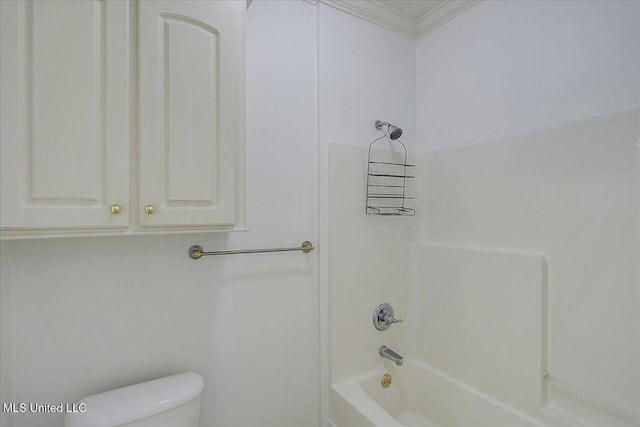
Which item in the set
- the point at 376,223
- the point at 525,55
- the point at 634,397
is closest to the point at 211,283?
the point at 376,223

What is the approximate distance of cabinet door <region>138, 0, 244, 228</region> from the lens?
94cm

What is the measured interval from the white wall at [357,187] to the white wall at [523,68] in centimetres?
23

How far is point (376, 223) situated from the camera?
5.80ft

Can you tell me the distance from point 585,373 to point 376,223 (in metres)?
1.09

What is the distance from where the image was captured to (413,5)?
1.77 meters

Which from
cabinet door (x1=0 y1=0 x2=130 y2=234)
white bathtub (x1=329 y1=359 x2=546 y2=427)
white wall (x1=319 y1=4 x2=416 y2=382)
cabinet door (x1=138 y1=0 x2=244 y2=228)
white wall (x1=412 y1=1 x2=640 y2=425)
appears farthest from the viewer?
white wall (x1=319 y1=4 x2=416 y2=382)

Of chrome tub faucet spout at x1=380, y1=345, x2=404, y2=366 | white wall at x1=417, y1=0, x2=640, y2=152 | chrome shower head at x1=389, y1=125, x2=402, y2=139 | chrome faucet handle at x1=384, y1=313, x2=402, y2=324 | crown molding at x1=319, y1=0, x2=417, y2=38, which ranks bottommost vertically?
chrome tub faucet spout at x1=380, y1=345, x2=404, y2=366

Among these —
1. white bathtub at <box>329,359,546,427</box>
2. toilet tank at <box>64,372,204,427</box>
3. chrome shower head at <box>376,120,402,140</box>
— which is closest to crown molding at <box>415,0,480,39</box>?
chrome shower head at <box>376,120,402,140</box>

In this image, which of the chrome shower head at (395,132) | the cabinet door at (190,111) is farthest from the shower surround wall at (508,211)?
the cabinet door at (190,111)

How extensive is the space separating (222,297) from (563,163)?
1.59m

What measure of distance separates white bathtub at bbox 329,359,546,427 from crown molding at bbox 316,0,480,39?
6.70 feet

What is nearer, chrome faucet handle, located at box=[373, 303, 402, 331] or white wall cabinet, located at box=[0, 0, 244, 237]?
white wall cabinet, located at box=[0, 0, 244, 237]

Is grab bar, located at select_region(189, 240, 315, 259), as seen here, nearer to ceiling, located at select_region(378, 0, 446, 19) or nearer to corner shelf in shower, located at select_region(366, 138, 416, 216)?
corner shelf in shower, located at select_region(366, 138, 416, 216)

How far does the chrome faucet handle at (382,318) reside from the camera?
1.73m
